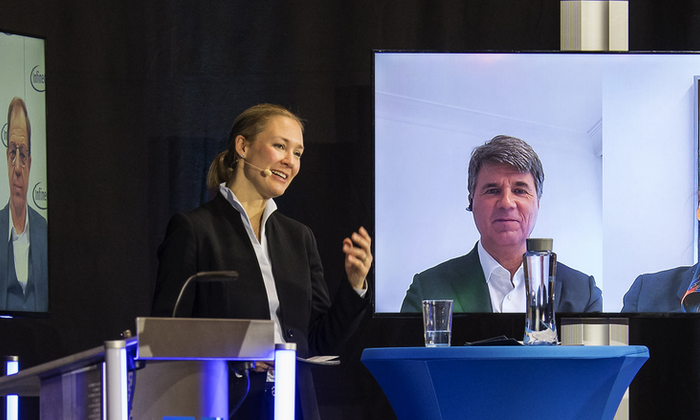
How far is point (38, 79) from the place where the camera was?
2.82 m

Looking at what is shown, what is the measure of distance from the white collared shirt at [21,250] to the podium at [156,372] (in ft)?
4.24

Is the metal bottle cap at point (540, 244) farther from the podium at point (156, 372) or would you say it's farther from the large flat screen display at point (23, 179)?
the large flat screen display at point (23, 179)

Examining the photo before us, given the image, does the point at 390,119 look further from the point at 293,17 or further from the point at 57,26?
the point at 57,26

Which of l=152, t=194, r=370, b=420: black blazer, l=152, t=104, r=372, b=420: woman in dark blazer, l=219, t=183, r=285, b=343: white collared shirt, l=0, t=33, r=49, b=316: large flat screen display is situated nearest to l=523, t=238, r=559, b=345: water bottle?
l=152, t=104, r=372, b=420: woman in dark blazer

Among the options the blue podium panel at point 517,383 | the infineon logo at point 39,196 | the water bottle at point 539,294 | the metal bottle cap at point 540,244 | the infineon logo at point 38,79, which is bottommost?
the blue podium panel at point 517,383

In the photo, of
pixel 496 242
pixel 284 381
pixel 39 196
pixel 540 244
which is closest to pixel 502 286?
pixel 496 242

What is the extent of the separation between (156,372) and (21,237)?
5.36 feet

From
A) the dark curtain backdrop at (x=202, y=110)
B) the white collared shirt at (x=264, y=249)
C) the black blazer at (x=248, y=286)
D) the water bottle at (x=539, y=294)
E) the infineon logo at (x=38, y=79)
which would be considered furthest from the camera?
the dark curtain backdrop at (x=202, y=110)

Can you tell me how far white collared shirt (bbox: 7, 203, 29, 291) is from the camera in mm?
2760

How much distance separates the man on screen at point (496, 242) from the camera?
2.77m

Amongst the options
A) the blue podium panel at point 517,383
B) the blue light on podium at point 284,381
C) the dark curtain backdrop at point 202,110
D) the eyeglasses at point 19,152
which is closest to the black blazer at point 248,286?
the dark curtain backdrop at point 202,110

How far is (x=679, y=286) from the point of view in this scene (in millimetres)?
2709

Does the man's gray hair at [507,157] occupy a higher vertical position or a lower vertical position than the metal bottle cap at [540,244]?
higher

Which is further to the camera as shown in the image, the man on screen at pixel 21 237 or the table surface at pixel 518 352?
the man on screen at pixel 21 237
